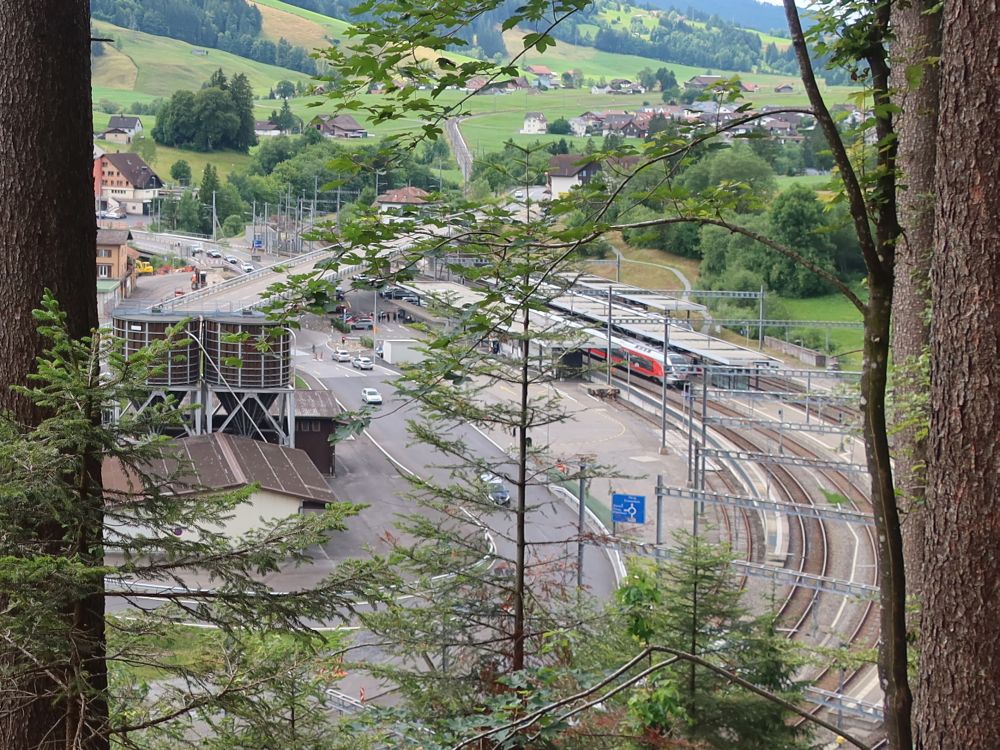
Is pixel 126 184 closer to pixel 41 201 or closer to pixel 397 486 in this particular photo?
pixel 397 486

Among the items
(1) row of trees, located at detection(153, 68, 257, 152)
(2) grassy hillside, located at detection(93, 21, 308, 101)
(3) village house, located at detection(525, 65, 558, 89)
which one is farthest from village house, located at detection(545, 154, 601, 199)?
(3) village house, located at detection(525, 65, 558, 89)

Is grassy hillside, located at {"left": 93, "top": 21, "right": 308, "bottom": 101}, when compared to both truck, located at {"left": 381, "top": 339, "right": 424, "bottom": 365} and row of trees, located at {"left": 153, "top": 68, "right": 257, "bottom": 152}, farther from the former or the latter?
truck, located at {"left": 381, "top": 339, "right": 424, "bottom": 365}

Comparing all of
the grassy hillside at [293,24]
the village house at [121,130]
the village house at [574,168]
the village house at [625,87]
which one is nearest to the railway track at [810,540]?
the village house at [574,168]

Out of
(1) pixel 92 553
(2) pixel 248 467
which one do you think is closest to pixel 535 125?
(2) pixel 248 467

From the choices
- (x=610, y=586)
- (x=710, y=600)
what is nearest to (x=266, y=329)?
(x=710, y=600)

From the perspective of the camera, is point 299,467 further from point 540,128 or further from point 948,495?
point 540,128

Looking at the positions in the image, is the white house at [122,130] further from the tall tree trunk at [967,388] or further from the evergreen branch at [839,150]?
the tall tree trunk at [967,388]
